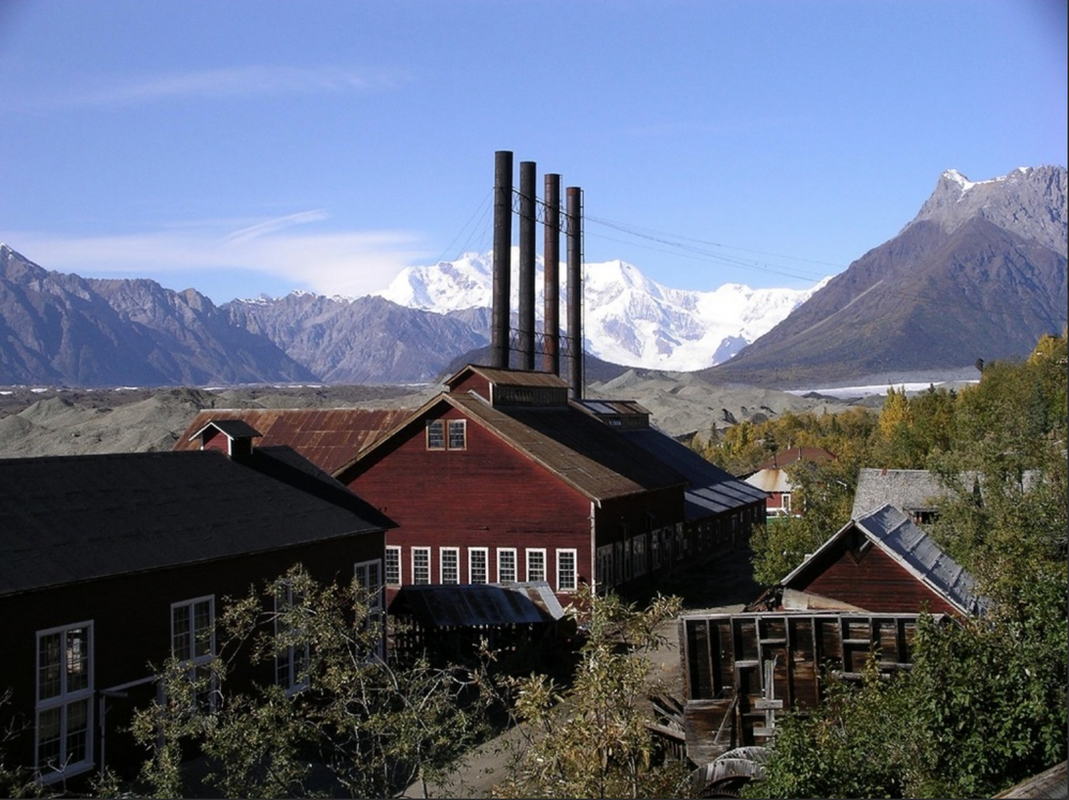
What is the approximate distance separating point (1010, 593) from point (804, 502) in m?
28.6

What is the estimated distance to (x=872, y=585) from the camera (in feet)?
103

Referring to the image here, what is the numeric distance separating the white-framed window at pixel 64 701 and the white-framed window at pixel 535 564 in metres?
22.2

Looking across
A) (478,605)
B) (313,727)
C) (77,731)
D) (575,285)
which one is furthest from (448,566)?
(575,285)

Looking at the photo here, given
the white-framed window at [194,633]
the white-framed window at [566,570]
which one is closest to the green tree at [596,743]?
the white-framed window at [194,633]

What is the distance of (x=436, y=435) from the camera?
148ft

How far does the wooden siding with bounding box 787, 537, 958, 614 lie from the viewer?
31078 millimetres

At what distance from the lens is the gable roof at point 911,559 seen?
101 ft

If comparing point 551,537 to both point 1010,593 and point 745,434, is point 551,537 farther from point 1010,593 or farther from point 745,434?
point 745,434

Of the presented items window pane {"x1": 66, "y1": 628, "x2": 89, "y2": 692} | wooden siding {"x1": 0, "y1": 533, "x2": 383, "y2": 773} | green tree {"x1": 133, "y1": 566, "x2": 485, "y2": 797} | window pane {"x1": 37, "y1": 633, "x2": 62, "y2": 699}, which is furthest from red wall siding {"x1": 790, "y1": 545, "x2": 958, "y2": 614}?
window pane {"x1": 37, "y1": 633, "x2": 62, "y2": 699}

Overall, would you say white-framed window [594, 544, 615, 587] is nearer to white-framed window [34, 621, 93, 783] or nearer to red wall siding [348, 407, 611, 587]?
red wall siding [348, 407, 611, 587]

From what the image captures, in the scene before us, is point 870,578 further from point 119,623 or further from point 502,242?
point 502,242

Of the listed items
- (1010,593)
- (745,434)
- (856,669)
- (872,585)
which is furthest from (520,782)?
(745,434)

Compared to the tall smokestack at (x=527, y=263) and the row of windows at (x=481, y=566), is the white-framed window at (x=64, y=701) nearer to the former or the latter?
the row of windows at (x=481, y=566)

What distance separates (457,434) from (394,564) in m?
4.90
